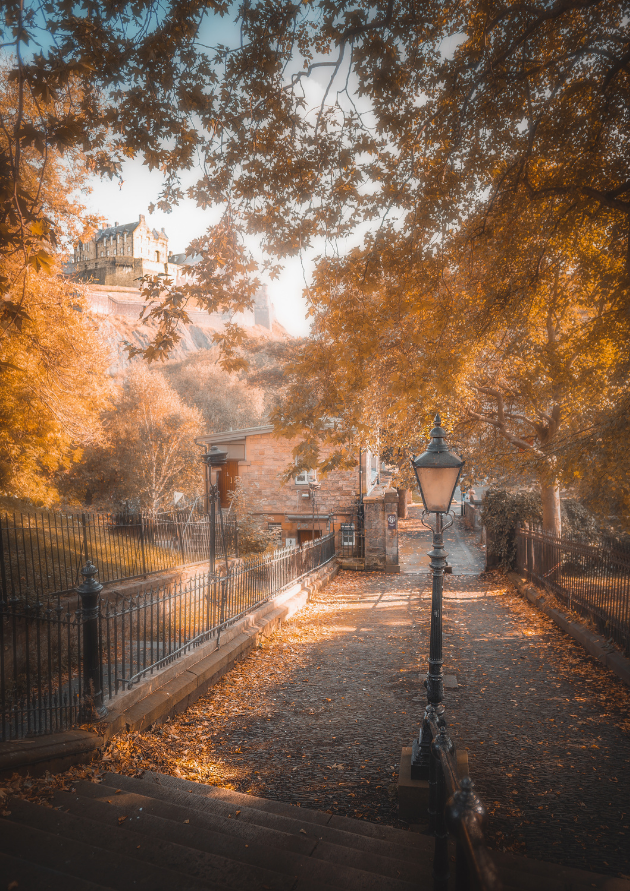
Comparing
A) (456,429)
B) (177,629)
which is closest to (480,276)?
(177,629)

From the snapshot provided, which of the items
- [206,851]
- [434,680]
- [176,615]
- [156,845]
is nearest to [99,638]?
[156,845]

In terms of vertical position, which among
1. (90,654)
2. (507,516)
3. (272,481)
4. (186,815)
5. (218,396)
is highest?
(218,396)

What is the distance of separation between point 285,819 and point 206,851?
687 mm

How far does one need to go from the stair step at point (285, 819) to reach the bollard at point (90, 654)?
78cm

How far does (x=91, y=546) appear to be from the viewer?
33.8ft

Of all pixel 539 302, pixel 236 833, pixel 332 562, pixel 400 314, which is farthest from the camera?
pixel 332 562

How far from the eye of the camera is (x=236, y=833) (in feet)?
10.8

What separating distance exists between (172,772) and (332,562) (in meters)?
15.0

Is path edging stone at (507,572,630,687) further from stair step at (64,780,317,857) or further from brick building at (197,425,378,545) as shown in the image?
brick building at (197,425,378,545)

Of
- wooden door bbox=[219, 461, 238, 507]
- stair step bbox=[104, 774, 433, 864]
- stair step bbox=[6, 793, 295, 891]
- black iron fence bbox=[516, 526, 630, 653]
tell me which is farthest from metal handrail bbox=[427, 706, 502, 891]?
wooden door bbox=[219, 461, 238, 507]

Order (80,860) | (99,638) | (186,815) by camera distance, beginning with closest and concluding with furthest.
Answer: (80,860) < (186,815) < (99,638)

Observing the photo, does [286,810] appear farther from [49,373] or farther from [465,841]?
[49,373]

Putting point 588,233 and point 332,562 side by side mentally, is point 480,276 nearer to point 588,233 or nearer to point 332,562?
point 588,233

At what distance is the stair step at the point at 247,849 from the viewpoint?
285cm
